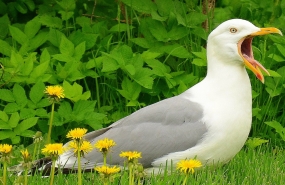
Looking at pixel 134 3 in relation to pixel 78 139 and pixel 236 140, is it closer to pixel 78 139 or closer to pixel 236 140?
pixel 236 140

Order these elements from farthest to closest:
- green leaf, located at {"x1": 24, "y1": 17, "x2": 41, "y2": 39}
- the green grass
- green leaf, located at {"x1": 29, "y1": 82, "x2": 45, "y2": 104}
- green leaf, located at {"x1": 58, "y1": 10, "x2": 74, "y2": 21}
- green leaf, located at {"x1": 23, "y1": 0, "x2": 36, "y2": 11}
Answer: green leaf, located at {"x1": 23, "y1": 0, "x2": 36, "y2": 11} < green leaf, located at {"x1": 58, "y1": 10, "x2": 74, "y2": 21} < green leaf, located at {"x1": 24, "y1": 17, "x2": 41, "y2": 39} < green leaf, located at {"x1": 29, "y1": 82, "x2": 45, "y2": 104} < the green grass

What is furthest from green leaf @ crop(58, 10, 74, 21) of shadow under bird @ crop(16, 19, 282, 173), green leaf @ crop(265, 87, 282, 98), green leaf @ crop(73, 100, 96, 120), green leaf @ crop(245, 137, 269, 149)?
green leaf @ crop(245, 137, 269, 149)

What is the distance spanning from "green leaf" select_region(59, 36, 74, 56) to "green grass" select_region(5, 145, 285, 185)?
59.1 inches

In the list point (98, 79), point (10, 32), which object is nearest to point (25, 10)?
point (10, 32)

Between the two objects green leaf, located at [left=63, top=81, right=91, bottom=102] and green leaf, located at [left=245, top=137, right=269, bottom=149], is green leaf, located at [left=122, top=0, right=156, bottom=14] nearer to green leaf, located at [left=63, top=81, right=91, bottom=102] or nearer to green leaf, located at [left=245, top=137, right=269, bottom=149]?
green leaf, located at [left=63, top=81, right=91, bottom=102]

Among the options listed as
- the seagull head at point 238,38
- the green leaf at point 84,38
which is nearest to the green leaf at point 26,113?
the green leaf at point 84,38

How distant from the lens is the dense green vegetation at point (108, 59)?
5.20 meters

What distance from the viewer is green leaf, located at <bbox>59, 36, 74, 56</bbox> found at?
5453mm

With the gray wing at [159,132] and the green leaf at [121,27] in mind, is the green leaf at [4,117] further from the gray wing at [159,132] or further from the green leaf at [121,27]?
the green leaf at [121,27]

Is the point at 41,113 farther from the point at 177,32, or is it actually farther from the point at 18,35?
the point at 177,32

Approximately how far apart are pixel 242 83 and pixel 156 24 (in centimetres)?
146

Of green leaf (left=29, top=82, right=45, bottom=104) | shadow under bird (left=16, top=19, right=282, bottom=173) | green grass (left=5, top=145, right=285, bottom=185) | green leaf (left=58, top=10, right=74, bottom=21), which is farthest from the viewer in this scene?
green leaf (left=58, top=10, right=74, bottom=21)

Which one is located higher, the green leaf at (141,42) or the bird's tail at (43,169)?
the green leaf at (141,42)

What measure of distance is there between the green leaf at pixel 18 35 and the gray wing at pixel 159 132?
160cm
